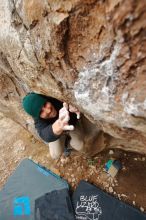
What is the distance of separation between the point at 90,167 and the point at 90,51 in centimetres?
253

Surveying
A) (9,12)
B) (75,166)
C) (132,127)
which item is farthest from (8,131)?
(132,127)

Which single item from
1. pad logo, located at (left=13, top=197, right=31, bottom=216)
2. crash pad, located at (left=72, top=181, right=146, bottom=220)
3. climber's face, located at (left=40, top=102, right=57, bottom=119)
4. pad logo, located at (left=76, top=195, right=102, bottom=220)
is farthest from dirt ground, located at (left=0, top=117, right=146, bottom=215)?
climber's face, located at (left=40, top=102, right=57, bottom=119)

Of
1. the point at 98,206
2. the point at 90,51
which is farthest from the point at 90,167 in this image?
the point at 90,51

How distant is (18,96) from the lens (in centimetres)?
356

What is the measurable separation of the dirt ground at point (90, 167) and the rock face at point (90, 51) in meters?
1.66

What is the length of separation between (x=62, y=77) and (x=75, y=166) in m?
2.28

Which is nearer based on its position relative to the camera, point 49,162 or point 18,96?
point 18,96

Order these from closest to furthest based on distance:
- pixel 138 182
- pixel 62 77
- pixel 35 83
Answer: pixel 62 77 → pixel 35 83 → pixel 138 182

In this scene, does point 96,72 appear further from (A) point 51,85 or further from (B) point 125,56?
(A) point 51,85

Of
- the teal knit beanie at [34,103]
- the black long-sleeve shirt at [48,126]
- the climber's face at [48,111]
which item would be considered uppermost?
the teal knit beanie at [34,103]

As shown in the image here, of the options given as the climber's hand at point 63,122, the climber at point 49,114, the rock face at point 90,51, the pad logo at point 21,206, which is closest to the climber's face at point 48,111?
the climber at point 49,114

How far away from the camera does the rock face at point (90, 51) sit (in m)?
1.27

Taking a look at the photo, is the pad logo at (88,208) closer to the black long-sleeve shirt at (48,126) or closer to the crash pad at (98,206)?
the crash pad at (98,206)

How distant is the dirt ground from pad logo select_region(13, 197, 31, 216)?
46 centimetres
